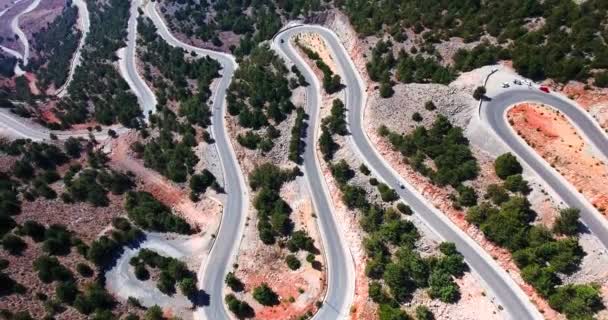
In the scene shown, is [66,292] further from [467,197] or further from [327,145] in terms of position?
[467,197]

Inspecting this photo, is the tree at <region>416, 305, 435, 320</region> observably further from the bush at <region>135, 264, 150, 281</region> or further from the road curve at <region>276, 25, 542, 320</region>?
the bush at <region>135, 264, 150, 281</region>

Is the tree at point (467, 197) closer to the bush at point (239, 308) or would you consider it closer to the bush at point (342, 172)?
the bush at point (342, 172)

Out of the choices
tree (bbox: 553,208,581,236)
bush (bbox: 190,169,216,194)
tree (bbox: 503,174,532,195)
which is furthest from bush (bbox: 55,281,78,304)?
tree (bbox: 553,208,581,236)

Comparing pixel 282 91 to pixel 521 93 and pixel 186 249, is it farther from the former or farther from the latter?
pixel 521 93

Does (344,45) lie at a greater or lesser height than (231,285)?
greater

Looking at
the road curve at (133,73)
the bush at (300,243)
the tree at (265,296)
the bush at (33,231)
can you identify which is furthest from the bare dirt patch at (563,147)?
the road curve at (133,73)

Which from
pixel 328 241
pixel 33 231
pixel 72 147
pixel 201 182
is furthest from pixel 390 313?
pixel 72 147

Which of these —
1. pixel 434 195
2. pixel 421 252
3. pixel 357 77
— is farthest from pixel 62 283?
pixel 357 77
